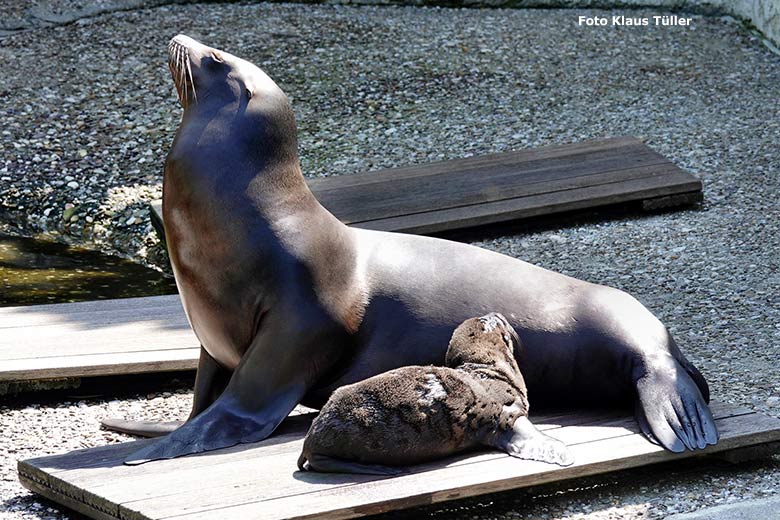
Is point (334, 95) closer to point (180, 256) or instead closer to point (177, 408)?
point (177, 408)

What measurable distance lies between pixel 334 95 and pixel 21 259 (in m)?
3.10

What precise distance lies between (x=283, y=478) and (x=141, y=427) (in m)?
1.14

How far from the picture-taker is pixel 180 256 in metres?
3.91

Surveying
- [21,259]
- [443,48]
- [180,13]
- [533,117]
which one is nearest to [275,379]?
[21,259]

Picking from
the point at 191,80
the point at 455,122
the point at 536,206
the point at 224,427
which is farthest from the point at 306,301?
the point at 455,122

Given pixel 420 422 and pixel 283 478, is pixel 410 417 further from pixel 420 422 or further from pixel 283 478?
pixel 283 478

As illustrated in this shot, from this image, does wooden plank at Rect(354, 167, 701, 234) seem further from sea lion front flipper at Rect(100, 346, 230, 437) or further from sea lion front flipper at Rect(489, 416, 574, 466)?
sea lion front flipper at Rect(489, 416, 574, 466)

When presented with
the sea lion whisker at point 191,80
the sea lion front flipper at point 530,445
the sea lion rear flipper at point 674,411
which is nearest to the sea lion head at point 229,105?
the sea lion whisker at point 191,80

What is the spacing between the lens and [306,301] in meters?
3.78

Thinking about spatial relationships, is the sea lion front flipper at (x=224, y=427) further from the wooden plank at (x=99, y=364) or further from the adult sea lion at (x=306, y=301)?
the wooden plank at (x=99, y=364)

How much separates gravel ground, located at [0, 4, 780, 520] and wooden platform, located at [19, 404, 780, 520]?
0.69 meters

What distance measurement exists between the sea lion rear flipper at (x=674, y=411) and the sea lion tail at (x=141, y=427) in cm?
160

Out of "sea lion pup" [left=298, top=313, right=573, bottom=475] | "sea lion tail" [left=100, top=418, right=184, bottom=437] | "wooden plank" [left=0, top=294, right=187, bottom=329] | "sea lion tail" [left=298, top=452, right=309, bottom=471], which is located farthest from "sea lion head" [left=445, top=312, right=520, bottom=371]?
"wooden plank" [left=0, top=294, right=187, bottom=329]

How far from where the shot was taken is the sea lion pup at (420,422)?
11.1ft
